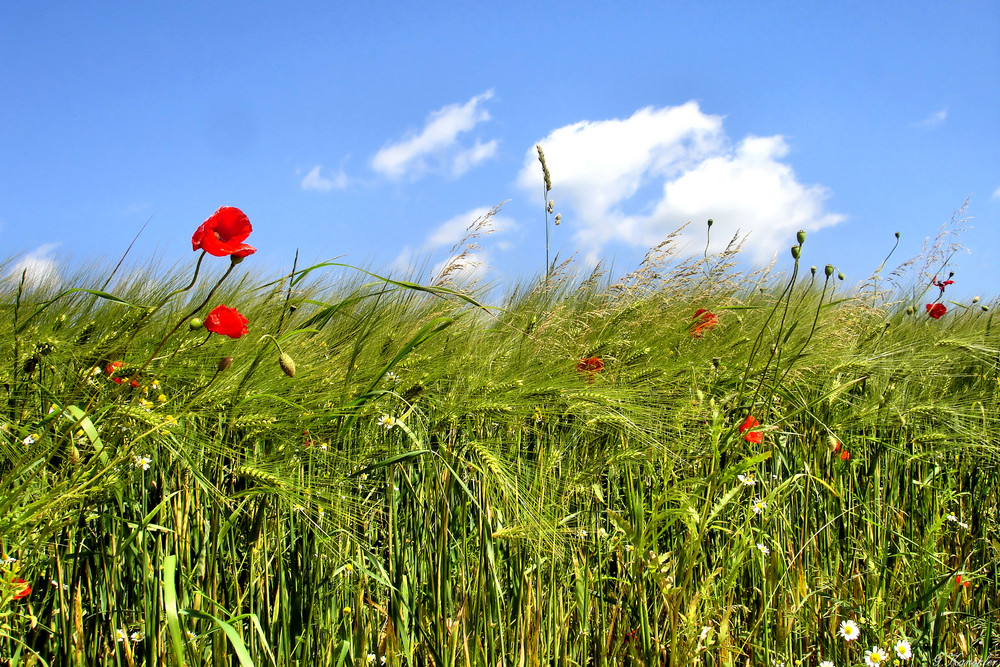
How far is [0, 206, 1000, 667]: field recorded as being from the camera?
954 mm

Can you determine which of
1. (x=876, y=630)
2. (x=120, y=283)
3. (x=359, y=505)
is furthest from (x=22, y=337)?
(x=876, y=630)

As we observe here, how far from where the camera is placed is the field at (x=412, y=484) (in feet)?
3.13

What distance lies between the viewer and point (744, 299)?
→ 8.05 ft

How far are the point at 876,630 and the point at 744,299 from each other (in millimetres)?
1238

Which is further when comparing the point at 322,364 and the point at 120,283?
the point at 120,283

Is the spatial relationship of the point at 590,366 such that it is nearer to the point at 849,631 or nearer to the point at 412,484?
the point at 412,484

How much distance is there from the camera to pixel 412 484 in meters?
1.37

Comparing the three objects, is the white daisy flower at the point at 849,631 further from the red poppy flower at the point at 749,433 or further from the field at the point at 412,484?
the red poppy flower at the point at 749,433

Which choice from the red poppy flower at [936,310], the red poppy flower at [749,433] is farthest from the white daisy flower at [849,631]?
the red poppy flower at [936,310]

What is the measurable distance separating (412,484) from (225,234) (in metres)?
0.64

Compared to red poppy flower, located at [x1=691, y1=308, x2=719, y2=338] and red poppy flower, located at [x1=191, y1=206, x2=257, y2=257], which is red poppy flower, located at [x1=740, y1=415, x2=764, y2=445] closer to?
red poppy flower, located at [x1=691, y1=308, x2=719, y2=338]

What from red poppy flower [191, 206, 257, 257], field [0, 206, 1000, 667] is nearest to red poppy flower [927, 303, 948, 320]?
field [0, 206, 1000, 667]

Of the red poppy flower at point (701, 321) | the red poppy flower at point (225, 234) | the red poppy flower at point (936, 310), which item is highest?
the red poppy flower at point (936, 310)

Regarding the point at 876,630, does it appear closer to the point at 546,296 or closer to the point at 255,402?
the point at 546,296
